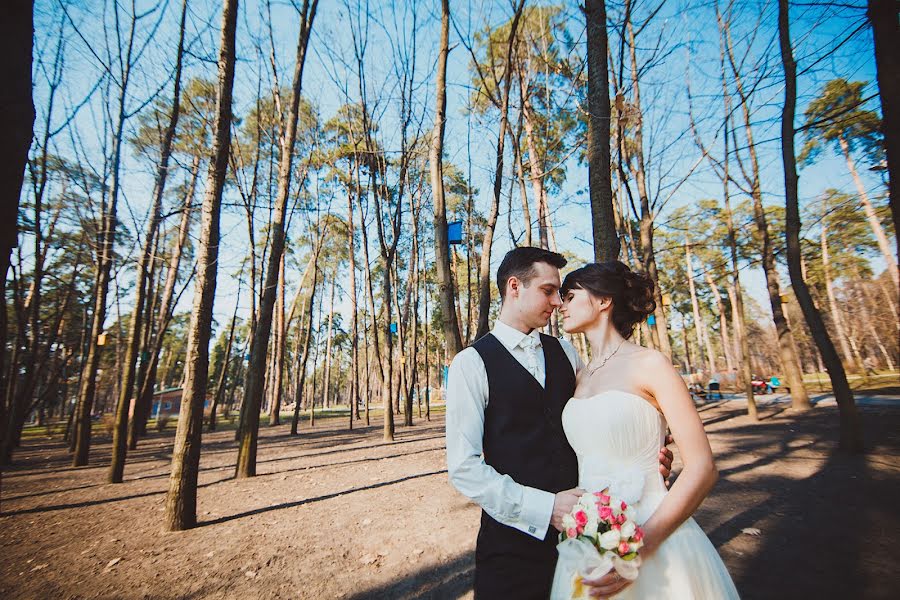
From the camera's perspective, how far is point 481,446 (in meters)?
1.76

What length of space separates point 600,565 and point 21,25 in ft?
10.7

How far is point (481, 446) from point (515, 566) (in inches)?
21.9

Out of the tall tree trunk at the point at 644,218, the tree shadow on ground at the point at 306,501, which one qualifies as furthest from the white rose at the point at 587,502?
the tall tree trunk at the point at 644,218

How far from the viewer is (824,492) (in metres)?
5.05

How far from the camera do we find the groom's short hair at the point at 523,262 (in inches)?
81.9

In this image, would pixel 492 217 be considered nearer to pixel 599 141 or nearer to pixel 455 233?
pixel 455 233

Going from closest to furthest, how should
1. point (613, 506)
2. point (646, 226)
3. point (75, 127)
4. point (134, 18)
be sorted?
point (613, 506), point (134, 18), point (75, 127), point (646, 226)

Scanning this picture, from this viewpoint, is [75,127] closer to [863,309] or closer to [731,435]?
[731,435]

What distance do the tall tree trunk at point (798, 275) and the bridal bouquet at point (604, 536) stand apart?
297 inches

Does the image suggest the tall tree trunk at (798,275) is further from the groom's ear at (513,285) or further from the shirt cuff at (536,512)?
the shirt cuff at (536,512)

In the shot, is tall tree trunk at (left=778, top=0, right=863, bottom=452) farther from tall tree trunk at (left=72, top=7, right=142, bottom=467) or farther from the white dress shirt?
tall tree trunk at (left=72, top=7, right=142, bottom=467)

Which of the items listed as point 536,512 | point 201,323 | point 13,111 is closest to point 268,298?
point 201,323

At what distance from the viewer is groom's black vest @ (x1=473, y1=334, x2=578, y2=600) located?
5.57 ft

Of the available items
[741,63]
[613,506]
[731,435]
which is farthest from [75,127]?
[731,435]
